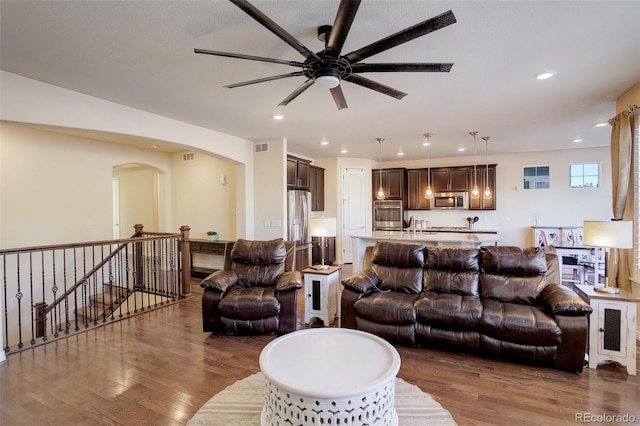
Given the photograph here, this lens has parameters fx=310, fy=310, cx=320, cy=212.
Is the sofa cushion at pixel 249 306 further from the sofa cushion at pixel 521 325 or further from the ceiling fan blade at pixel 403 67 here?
the ceiling fan blade at pixel 403 67

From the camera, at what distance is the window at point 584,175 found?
6.89 metres

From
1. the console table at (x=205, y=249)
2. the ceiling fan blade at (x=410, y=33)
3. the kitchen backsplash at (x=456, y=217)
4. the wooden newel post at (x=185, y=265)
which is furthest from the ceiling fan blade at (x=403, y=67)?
the kitchen backsplash at (x=456, y=217)

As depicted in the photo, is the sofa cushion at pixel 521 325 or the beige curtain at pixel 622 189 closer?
the sofa cushion at pixel 521 325

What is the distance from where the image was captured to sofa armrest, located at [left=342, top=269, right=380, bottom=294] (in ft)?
11.3

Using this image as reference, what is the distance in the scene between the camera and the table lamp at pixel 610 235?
9.36 feet

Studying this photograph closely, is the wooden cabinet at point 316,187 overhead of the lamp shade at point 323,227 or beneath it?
overhead

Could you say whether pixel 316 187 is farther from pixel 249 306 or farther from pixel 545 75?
pixel 545 75

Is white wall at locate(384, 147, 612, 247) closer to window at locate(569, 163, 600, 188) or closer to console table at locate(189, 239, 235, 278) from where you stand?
window at locate(569, 163, 600, 188)

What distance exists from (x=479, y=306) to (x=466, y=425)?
124cm

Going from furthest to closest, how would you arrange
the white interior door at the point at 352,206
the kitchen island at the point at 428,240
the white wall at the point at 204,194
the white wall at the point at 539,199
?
the white interior door at the point at 352,206 → the white wall at the point at 539,199 → the white wall at the point at 204,194 → the kitchen island at the point at 428,240

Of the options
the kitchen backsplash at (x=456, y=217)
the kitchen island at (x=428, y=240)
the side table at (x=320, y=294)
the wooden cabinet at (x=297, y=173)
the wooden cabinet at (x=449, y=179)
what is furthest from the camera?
the kitchen backsplash at (x=456, y=217)

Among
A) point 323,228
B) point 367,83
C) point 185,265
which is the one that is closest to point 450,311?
point 323,228

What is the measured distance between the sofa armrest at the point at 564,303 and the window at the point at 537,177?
530 cm

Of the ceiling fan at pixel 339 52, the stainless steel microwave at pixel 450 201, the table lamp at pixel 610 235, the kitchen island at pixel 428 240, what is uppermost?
the ceiling fan at pixel 339 52
